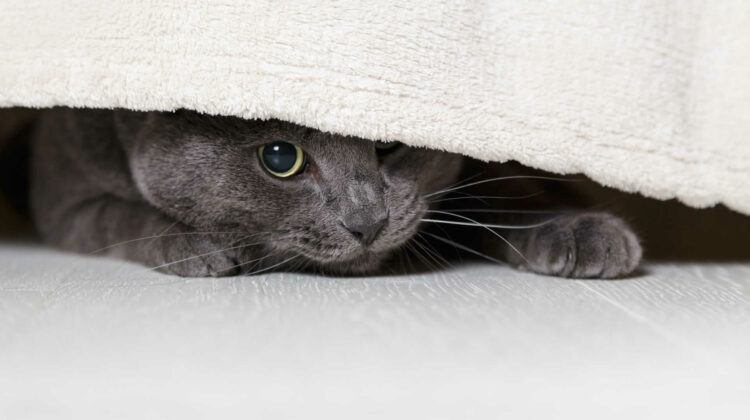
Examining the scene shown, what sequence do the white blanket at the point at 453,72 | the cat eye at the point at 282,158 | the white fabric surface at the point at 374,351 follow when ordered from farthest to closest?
1. the cat eye at the point at 282,158
2. the white blanket at the point at 453,72
3. the white fabric surface at the point at 374,351

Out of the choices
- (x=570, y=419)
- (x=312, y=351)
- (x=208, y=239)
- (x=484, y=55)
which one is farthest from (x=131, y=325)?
(x=484, y=55)

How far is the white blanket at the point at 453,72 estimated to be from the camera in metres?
0.90

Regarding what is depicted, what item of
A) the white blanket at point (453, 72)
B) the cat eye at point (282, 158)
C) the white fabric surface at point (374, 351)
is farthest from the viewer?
the cat eye at point (282, 158)

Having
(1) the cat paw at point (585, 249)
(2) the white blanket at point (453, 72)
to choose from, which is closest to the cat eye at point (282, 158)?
(2) the white blanket at point (453, 72)

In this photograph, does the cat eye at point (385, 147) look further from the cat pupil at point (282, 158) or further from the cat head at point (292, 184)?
the cat pupil at point (282, 158)

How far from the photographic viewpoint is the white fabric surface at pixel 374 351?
22.0 inches

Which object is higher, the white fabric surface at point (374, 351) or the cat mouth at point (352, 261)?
the cat mouth at point (352, 261)

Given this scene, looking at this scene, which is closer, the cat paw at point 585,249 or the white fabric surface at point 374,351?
the white fabric surface at point 374,351

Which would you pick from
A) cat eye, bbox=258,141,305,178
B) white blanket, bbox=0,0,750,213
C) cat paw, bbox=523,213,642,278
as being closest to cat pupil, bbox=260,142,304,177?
cat eye, bbox=258,141,305,178

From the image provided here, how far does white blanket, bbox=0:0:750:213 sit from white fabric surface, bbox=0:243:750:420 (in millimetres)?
201

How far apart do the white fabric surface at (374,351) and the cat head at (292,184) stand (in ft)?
0.32

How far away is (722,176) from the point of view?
1007 millimetres

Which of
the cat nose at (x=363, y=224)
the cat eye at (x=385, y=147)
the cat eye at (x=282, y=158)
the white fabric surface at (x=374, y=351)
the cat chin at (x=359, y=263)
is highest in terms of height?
the cat eye at (x=385, y=147)

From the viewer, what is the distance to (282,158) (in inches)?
39.8
